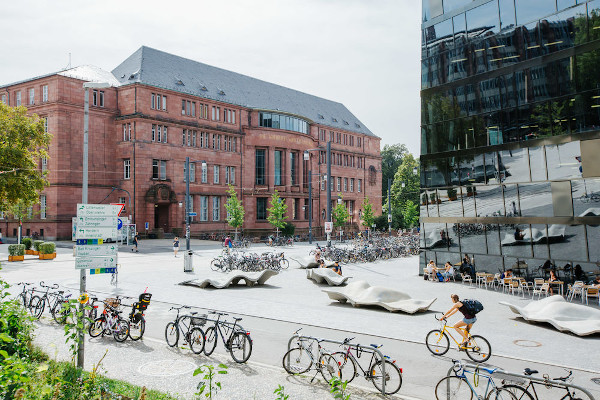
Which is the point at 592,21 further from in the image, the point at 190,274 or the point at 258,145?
the point at 258,145

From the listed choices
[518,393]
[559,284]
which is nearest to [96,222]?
[518,393]

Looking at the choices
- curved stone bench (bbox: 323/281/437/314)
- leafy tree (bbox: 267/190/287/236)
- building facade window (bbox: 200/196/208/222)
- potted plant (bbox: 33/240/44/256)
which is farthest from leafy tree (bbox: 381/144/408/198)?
curved stone bench (bbox: 323/281/437/314)

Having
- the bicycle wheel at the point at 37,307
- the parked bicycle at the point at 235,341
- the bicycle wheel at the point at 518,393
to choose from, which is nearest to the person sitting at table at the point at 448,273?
the parked bicycle at the point at 235,341

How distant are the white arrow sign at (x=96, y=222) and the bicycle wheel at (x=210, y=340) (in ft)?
10.2

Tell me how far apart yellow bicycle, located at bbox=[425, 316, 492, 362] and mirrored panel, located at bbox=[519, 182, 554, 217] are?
11.7 meters

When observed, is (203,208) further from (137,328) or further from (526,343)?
(526,343)

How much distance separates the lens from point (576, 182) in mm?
19750

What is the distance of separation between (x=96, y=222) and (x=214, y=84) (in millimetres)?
56953

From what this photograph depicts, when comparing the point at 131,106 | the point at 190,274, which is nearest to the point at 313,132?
the point at 131,106

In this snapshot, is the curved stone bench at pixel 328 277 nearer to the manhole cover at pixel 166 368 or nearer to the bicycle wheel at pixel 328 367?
the manhole cover at pixel 166 368

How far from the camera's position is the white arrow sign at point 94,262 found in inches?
391

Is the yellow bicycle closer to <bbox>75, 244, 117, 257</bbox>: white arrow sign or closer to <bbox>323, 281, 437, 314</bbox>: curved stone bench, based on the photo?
<bbox>323, 281, 437, 314</bbox>: curved stone bench

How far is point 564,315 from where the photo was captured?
45.8ft

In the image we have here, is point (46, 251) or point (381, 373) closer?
point (381, 373)
